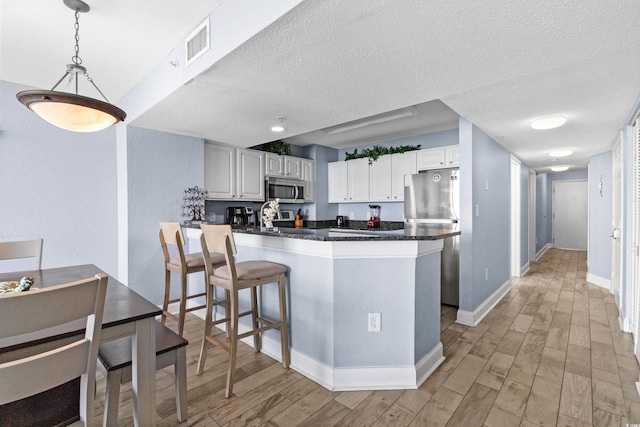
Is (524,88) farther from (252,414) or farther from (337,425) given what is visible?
(252,414)

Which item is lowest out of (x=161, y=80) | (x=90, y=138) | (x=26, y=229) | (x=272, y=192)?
(x=26, y=229)

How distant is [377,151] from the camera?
4766mm

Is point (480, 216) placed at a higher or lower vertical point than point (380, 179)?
lower

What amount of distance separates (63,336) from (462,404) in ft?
6.81

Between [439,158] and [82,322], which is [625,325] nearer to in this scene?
[439,158]

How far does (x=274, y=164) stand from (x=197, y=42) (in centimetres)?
266

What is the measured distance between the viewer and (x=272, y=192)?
177 inches

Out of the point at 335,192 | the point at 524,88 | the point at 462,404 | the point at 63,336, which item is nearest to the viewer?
the point at 63,336

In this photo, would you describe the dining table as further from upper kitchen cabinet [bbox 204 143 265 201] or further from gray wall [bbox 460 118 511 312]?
gray wall [bbox 460 118 511 312]

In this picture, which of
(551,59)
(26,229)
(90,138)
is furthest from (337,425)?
(90,138)

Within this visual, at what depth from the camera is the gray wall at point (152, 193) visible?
10.2 ft

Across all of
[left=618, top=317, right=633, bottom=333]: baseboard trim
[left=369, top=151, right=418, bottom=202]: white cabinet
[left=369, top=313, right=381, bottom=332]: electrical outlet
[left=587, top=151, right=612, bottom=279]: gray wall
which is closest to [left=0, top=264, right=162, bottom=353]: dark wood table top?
[left=369, top=313, right=381, bottom=332]: electrical outlet

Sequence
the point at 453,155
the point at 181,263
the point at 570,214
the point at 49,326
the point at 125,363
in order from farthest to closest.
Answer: the point at 570,214 < the point at 453,155 < the point at 181,263 < the point at 125,363 < the point at 49,326

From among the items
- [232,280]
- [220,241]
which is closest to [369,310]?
[232,280]
